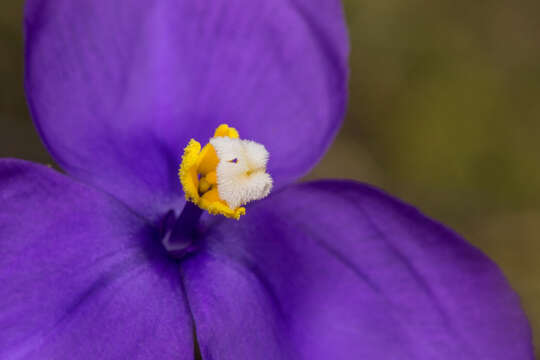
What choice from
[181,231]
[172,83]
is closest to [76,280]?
[181,231]

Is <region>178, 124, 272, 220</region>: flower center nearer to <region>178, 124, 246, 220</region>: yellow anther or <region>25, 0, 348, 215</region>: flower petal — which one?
<region>178, 124, 246, 220</region>: yellow anther

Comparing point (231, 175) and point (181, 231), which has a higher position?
point (231, 175)

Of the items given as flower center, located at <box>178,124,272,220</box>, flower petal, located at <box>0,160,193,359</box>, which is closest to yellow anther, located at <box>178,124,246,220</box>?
flower center, located at <box>178,124,272,220</box>

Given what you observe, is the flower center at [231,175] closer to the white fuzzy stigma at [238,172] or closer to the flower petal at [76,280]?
the white fuzzy stigma at [238,172]

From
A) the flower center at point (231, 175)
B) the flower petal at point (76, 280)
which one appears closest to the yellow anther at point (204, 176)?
the flower center at point (231, 175)

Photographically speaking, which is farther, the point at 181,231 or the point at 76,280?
the point at 181,231

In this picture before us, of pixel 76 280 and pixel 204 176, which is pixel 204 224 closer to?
pixel 204 176
